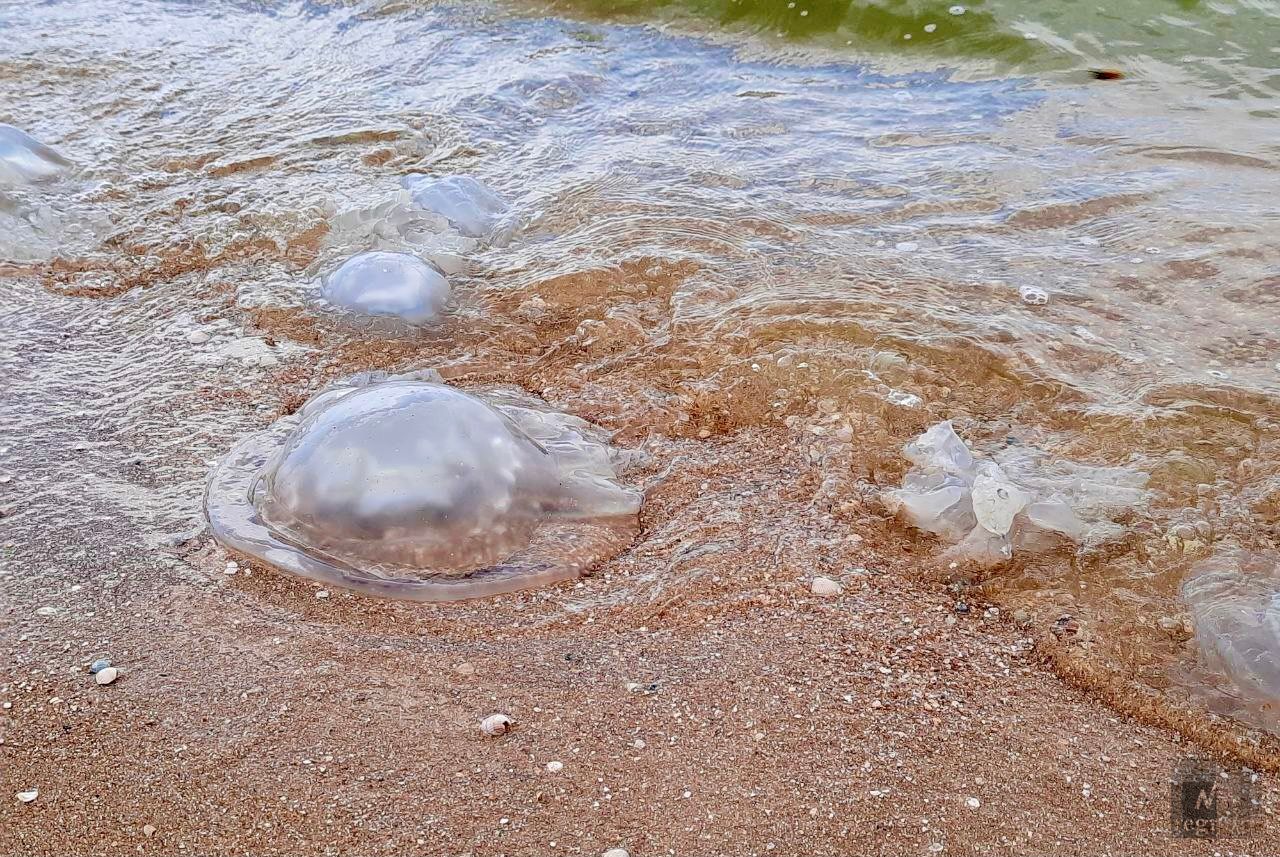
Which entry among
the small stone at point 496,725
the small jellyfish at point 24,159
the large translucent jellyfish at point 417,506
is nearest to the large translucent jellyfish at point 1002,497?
the large translucent jellyfish at point 417,506

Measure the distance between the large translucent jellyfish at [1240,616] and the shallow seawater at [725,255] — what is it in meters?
0.05

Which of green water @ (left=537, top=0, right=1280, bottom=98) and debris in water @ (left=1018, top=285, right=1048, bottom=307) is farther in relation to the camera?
green water @ (left=537, top=0, right=1280, bottom=98)

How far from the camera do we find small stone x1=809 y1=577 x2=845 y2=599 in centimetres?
229

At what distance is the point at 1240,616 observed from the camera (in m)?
2.13

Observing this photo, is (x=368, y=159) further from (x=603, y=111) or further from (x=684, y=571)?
(x=684, y=571)

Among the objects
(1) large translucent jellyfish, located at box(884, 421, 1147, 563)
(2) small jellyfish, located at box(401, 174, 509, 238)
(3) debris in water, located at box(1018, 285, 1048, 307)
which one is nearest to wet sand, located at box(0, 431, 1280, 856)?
(1) large translucent jellyfish, located at box(884, 421, 1147, 563)

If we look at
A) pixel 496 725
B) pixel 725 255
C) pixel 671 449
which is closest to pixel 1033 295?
pixel 725 255

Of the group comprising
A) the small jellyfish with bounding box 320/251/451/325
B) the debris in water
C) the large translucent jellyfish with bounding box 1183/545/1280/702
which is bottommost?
the large translucent jellyfish with bounding box 1183/545/1280/702

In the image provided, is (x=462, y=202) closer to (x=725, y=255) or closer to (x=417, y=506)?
(x=725, y=255)

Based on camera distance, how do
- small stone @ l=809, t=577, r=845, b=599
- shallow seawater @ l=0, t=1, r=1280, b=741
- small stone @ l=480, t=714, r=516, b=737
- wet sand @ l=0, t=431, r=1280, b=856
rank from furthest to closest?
shallow seawater @ l=0, t=1, r=1280, b=741, small stone @ l=809, t=577, r=845, b=599, small stone @ l=480, t=714, r=516, b=737, wet sand @ l=0, t=431, r=1280, b=856

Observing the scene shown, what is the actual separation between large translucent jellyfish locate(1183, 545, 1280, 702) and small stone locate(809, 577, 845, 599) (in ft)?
2.58

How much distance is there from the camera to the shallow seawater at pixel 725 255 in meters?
2.68

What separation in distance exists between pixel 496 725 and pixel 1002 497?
1.38m

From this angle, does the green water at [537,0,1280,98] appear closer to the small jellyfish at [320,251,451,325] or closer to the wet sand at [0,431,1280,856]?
the small jellyfish at [320,251,451,325]
